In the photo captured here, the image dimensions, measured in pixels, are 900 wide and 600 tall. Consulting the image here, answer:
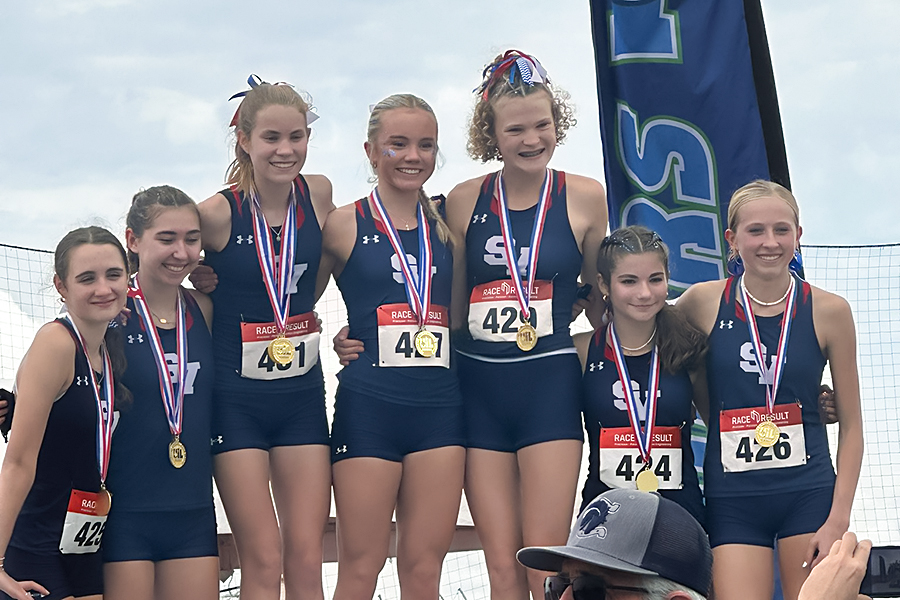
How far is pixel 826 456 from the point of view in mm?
5402

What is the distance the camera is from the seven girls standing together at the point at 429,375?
5223mm

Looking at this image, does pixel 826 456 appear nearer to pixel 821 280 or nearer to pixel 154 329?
pixel 154 329

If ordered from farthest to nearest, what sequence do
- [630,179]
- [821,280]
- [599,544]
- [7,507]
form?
1. [821,280]
2. [630,179]
3. [7,507]
4. [599,544]

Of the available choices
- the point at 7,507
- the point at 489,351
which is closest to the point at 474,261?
the point at 489,351

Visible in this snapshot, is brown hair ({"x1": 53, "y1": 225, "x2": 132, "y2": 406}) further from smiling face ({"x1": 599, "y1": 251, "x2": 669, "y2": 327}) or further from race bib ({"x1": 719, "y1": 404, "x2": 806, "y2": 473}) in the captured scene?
race bib ({"x1": 719, "y1": 404, "x2": 806, "y2": 473})

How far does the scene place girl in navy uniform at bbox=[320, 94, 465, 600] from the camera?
534 centimetres

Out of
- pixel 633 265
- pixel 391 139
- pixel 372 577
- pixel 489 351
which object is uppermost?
pixel 391 139

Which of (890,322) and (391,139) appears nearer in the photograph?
(391,139)

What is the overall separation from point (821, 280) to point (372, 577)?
6210 mm

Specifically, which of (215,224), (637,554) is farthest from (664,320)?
(637,554)

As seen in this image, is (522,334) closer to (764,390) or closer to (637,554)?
(764,390)

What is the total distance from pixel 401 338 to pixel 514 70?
1.40 meters

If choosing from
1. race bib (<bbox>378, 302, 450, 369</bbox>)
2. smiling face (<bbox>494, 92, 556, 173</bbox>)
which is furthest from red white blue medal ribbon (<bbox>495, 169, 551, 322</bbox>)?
race bib (<bbox>378, 302, 450, 369</bbox>)

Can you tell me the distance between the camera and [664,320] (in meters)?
5.51
